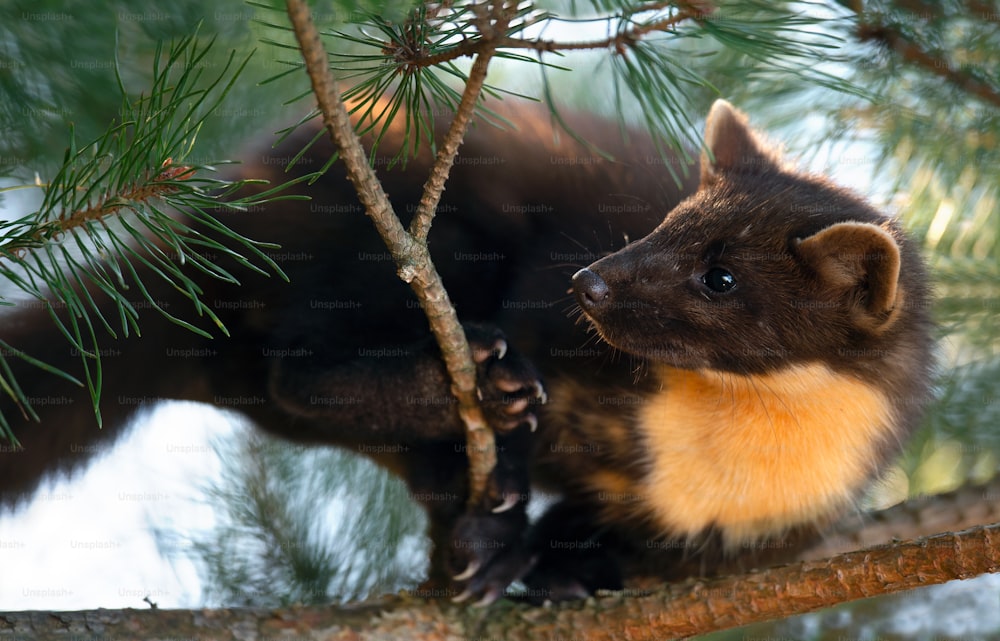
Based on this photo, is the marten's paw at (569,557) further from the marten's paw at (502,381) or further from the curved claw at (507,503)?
the marten's paw at (502,381)

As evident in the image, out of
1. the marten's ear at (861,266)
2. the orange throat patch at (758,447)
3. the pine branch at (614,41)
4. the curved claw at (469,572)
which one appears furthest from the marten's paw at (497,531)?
the pine branch at (614,41)

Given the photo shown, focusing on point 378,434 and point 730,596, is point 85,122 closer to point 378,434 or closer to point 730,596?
point 378,434

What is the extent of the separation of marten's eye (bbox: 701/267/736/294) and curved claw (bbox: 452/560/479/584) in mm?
1048

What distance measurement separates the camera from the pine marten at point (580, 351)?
2441mm

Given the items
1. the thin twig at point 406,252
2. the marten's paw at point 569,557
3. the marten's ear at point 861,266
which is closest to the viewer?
the thin twig at point 406,252

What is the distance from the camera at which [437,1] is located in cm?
149

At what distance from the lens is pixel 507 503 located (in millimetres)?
2686

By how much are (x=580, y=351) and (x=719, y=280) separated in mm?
608

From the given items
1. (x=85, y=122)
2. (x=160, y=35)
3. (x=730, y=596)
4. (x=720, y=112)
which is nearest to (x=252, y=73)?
(x=85, y=122)

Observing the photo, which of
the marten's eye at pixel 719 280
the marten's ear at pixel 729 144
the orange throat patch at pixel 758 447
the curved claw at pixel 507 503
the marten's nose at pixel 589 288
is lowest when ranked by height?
the curved claw at pixel 507 503

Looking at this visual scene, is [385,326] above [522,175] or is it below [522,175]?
below

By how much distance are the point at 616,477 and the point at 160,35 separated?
6.52ft

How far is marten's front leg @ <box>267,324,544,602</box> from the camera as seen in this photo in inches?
103

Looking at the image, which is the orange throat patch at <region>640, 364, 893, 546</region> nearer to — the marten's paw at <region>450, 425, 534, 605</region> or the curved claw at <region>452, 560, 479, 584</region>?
the marten's paw at <region>450, 425, 534, 605</region>
